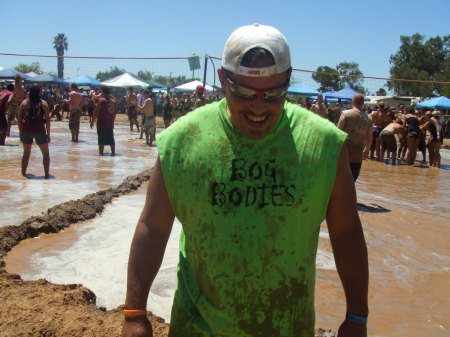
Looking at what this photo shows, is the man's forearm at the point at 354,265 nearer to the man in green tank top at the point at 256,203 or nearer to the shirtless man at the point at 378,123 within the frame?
the man in green tank top at the point at 256,203

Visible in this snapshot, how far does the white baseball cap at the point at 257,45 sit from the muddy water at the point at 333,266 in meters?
2.72

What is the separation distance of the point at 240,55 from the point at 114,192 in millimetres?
6699

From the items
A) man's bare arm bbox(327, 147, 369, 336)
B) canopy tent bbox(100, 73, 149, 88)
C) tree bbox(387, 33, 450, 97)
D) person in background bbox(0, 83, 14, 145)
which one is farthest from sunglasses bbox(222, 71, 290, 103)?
tree bbox(387, 33, 450, 97)

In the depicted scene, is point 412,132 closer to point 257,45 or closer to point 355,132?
point 355,132

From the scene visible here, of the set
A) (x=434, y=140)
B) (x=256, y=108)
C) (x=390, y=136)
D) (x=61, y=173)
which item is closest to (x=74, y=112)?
(x=61, y=173)

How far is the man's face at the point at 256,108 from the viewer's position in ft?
5.82

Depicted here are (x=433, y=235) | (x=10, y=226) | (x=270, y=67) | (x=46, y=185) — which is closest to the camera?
(x=270, y=67)

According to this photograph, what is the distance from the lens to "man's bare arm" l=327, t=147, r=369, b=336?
1852 mm

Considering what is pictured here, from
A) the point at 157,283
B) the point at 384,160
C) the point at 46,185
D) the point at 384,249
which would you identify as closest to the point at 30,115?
the point at 46,185

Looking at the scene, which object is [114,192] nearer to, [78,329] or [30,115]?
[30,115]

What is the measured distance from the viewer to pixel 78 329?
11.0 ft

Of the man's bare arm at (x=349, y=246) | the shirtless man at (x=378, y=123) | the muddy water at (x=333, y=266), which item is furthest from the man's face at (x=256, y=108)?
the shirtless man at (x=378, y=123)

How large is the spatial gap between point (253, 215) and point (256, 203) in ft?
0.14

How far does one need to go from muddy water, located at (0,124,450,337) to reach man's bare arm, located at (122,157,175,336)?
2.20 meters
